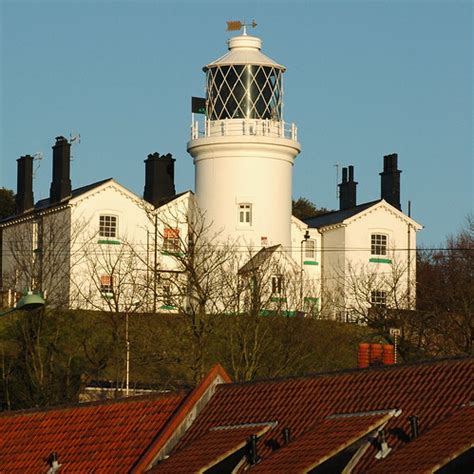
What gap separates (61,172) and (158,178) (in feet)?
16.4

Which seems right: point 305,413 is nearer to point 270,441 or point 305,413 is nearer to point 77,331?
point 270,441

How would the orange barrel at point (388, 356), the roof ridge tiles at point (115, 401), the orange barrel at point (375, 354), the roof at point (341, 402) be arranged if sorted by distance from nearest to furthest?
the roof at point (341, 402)
the roof ridge tiles at point (115, 401)
the orange barrel at point (388, 356)
the orange barrel at point (375, 354)

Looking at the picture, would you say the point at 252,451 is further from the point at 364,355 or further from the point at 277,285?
the point at 277,285

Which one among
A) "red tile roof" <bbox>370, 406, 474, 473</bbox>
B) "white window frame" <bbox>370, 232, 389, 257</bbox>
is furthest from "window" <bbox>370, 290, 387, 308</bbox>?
"red tile roof" <bbox>370, 406, 474, 473</bbox>

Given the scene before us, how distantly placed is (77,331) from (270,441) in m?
37.3

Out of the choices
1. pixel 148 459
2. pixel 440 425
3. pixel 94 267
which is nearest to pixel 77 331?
pixel 94 267

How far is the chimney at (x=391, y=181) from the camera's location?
87000mm

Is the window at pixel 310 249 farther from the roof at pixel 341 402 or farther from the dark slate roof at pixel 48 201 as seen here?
the roof at pixel 341 402

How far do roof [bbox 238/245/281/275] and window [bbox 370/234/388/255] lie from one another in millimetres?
7692

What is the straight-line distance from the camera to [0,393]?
5394 centimetres

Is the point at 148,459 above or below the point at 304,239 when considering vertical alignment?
below

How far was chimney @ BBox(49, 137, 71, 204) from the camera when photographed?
7862 centimetres

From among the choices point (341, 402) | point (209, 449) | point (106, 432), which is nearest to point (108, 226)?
point (106, 432)

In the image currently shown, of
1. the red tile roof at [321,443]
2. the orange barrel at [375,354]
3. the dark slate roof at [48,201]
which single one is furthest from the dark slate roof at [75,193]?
the red tile roof at [321,443]
